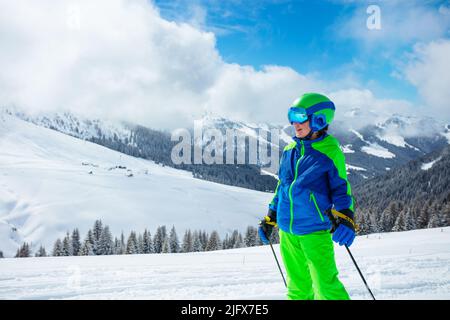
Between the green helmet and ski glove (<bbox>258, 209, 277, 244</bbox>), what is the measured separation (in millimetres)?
1115

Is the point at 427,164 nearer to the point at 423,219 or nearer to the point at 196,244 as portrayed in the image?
the point at 423,219

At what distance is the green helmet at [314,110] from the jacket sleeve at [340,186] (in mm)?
344

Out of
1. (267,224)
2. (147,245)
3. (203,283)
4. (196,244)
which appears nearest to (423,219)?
(196,244)

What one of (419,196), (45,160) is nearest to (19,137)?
(45,160)

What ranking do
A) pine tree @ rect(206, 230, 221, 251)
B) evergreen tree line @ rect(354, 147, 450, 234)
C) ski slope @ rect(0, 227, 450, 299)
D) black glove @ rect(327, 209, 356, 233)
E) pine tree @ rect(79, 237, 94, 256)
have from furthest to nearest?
evergreen tree line @ rect(354, 147, 450, 234)
pine tree @ rect(206, 230, 221, 251)
pine tree @ rect(79, 237, 94, 256)
ski slope @ rect(0, 227, 450, 299)
black glove @ rect(327, 209, 356, 233)

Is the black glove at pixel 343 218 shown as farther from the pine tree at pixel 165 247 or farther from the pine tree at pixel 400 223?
the pine tree at pixel 165 247

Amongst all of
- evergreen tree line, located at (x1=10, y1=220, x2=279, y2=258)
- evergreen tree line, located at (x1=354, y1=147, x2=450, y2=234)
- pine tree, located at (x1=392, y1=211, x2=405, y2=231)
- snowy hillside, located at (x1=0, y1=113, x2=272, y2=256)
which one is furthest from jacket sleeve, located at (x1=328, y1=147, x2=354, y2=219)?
snowy hillside, located at (x1=0, y1=113, x2=272, y2=256)

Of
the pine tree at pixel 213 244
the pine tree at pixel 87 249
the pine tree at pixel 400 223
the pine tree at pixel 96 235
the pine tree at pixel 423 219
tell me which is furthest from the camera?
the pine tree at pixel 213 244

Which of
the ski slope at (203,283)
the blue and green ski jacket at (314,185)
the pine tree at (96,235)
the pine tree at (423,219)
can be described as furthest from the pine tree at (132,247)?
the blue and green ski jacket at (314,185)

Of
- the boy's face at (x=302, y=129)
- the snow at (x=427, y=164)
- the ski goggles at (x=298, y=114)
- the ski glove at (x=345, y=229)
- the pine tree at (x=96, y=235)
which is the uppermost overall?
the snow at (x=427, y=164)

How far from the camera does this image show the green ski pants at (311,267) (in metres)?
3.36

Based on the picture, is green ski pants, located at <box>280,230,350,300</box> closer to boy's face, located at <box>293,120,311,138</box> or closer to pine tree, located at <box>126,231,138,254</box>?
boy's face, located at <box>293,120,311,138</box>

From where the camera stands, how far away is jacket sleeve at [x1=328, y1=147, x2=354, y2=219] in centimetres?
328
